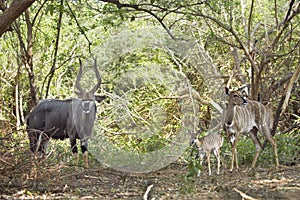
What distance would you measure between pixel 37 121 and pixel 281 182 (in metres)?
3.09

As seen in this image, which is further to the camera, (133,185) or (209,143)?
(209,143)

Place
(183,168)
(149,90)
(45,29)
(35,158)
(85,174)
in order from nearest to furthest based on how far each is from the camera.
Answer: (35,158) → (85,174) → (183,168) → (149,90) → (45,29)

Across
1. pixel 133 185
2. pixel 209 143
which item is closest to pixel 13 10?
pixel 133 185

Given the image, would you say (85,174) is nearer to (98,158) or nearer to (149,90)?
(98,158)

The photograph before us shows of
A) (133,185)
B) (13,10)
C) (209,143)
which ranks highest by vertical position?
(13,10)

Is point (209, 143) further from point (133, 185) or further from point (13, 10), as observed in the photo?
point (13, 10)

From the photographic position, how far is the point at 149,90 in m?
7.91

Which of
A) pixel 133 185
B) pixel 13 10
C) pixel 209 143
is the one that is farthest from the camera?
pixel 209 143


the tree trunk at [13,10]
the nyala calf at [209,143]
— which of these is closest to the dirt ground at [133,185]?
the nyala calf at [209,143]

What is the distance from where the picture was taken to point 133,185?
5191mm

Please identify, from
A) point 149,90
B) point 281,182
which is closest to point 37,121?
point 149,90

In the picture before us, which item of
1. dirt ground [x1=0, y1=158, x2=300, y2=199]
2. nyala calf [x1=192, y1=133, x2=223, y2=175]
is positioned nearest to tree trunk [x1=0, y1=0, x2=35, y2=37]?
dirt ground [x1=0, y1=158, x2=300, y2=199]

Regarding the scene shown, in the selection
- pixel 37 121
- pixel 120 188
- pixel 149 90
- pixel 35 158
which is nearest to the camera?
pixel 35 158

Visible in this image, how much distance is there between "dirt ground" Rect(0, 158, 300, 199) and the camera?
4543 millimetres
